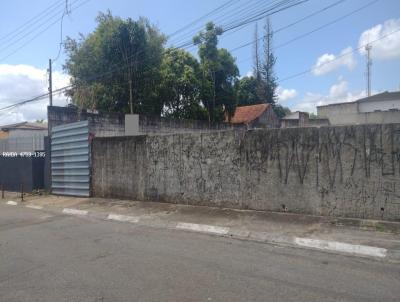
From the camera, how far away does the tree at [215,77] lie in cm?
3047

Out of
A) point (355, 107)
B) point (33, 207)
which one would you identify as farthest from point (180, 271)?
point (355, 107)

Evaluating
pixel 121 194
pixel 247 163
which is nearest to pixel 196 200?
pixel 247 163

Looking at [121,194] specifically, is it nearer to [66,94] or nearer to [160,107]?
[160,107]

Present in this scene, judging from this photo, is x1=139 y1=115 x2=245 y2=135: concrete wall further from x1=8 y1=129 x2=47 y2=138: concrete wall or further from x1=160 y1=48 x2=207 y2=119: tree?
x1=160 y1=48 x2=207 y2=119: tree

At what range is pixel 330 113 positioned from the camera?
49.1m

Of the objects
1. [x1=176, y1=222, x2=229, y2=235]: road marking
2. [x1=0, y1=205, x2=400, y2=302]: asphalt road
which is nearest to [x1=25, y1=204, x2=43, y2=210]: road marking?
[x1=0, y1=205, x2=400, y2=302]: asphalt road

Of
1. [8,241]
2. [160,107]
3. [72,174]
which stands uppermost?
[160,107]

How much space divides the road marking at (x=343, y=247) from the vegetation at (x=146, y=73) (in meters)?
16.5

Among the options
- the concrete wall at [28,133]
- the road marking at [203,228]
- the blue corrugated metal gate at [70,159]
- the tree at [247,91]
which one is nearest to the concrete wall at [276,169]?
the road marking at [203,228]

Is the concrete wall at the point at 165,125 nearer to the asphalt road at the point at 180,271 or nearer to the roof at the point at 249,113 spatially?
the asphalt road at the point at 180,271

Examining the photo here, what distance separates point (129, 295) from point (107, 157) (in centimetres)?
992

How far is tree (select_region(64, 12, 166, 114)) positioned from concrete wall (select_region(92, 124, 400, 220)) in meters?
12.5

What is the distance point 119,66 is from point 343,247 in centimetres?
2101

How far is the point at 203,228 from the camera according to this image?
8.88 metres
